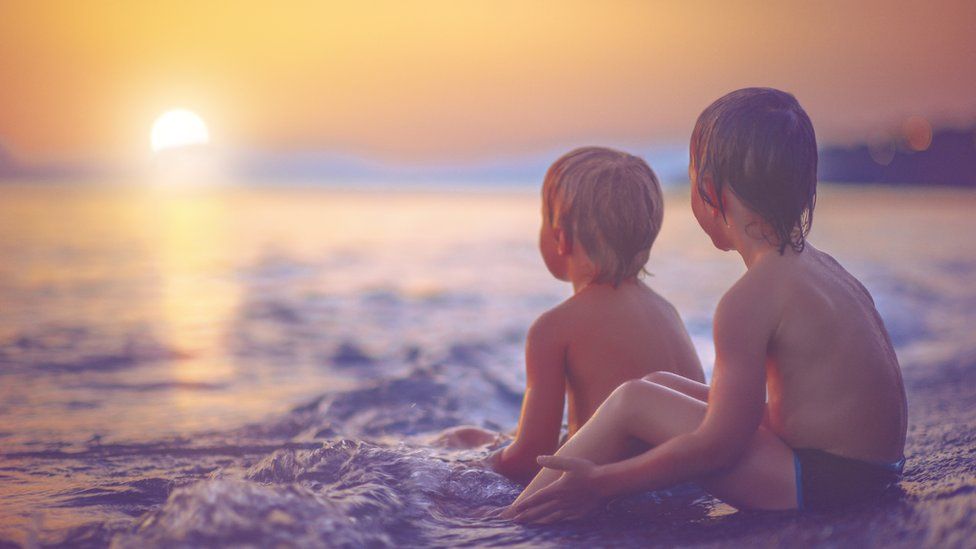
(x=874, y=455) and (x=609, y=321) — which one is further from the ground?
(x=609, y=321)

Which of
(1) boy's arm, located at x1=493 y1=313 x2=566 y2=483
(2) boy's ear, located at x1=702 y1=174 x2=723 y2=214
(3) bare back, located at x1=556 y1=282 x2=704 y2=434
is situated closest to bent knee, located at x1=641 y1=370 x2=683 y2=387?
(3) bare back, located at x1=556 y1=282 x2=704 y2=434

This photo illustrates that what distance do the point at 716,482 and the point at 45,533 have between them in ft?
6.10

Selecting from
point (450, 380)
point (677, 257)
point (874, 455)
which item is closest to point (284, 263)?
point (677, 257)

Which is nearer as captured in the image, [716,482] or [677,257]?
[716,482]

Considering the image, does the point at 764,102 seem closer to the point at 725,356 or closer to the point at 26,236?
the point at 725,356

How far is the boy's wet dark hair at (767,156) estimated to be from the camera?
2.01 metres

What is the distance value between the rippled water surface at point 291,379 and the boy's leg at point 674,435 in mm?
216

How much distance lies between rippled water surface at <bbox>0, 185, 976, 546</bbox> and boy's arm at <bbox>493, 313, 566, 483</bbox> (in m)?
0.16

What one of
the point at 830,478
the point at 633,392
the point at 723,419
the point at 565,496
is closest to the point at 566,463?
the point at 565,496

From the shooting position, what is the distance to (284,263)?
13.5 metres

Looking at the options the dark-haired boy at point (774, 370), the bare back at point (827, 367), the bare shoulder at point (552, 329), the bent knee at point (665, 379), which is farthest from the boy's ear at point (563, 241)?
the bare back at point (827, 367)

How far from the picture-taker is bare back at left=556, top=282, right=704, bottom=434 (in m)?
2.70

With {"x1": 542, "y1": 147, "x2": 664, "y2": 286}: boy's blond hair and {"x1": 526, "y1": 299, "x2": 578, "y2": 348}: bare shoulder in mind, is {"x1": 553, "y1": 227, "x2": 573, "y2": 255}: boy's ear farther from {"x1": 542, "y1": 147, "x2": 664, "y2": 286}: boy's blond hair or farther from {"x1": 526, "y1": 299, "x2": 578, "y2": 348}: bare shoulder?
{"x1": 526, "y1": 299, "x2": 578, "y2": 348}: bare shoulder

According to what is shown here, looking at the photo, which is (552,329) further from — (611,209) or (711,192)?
(711,192)
